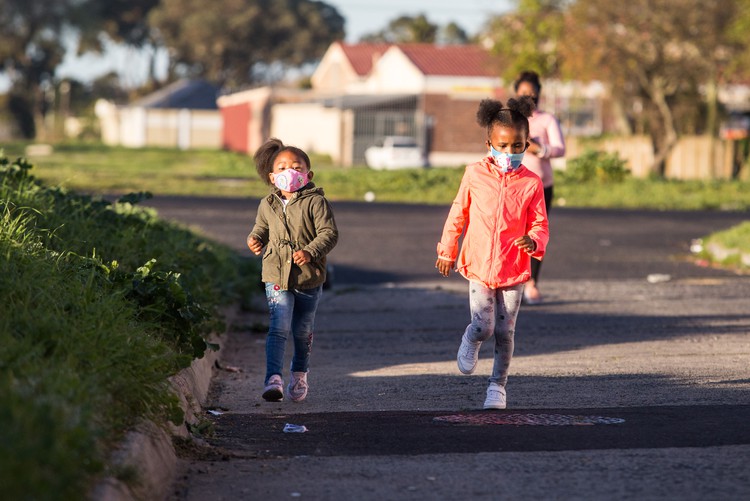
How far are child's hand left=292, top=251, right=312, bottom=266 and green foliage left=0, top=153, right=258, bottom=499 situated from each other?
2.30 feet

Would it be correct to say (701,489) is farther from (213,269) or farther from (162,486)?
(213,269)

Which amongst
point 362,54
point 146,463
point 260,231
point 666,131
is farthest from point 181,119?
point 146,463

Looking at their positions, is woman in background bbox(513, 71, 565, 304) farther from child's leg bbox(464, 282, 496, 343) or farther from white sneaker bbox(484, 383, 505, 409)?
white sneaker bbox(484, 383, 505, 409)

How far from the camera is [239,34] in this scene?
105 metres

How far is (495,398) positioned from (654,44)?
34002mm

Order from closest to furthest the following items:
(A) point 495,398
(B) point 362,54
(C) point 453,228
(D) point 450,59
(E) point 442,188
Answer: (A) point 495,398
(C) point 453,228
(E) point 442,188
(D) point 450,59
(B) point 362,54

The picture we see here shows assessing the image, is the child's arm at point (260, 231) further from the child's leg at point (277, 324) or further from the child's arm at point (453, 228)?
the child's arm at point (453, 228)

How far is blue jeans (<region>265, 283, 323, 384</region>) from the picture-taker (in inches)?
294

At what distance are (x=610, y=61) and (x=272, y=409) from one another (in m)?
33.3

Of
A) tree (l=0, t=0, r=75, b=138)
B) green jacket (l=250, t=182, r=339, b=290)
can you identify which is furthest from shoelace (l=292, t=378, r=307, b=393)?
tree (l=0, t=0, r=75, b=138)

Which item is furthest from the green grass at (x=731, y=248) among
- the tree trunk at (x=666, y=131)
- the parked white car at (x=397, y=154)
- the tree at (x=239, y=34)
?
the tree at (x=239, y=34)

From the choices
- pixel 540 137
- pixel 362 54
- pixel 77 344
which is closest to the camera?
pixel 77 344

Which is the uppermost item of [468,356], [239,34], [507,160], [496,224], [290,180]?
[239,34]

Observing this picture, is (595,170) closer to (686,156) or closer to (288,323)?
(686,156)
